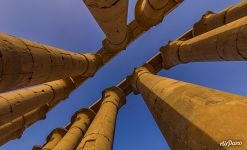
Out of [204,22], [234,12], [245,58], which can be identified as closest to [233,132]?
[245,58]

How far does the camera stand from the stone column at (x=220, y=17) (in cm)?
1360

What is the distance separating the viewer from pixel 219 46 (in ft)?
32.5

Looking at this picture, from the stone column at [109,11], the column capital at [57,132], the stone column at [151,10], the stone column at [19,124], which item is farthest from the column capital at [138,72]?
the stone column at [19,124]

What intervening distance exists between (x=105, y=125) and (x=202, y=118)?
7797mm

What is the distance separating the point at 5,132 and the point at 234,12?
12993mm

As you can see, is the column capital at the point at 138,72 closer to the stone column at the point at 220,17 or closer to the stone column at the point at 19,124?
the stone column at the point at 220,17

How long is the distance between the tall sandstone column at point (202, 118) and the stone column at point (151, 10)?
844 cm

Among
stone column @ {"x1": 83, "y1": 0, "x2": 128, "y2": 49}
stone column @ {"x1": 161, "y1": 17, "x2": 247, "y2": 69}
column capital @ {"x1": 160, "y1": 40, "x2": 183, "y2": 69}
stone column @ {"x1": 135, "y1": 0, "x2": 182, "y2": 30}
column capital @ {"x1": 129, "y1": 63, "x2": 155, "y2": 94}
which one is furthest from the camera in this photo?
column capital @ {"x1": 129, "y1": 63, "x2": 155, "y2": 94}

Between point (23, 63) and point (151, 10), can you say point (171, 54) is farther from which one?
point (23, 63)

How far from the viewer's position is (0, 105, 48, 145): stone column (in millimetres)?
15000

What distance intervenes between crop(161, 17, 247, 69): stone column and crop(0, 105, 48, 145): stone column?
9.15 meters

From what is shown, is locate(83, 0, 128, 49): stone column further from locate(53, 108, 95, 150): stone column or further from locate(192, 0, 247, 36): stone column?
locate(192, 0, 247, 36): stone column

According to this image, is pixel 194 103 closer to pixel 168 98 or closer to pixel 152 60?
pixel 168 98

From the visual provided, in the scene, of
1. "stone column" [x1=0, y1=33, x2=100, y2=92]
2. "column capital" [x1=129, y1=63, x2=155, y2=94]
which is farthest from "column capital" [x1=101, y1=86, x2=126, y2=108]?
"stone column" [x1=0, y1=33, x2=100, y2=92]
